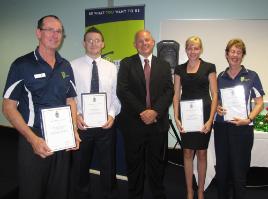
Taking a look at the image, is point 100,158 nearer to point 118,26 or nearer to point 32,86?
point 32,86

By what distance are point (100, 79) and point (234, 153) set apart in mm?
1452

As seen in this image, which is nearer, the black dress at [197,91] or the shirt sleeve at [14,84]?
the shirt sleeve at [14,84]

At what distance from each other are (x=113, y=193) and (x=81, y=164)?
0.45 metres

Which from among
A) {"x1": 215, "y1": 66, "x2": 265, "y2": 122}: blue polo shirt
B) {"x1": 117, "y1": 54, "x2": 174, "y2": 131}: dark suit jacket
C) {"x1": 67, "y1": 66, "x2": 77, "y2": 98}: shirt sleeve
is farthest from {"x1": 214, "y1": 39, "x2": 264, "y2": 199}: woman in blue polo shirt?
{"x1": 67, "y1": 66, "x2": 77, "y2": 98}: shirt sleeve

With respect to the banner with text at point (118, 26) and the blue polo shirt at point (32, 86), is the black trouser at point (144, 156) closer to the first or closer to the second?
the blue polo shirt at point (32, 86)

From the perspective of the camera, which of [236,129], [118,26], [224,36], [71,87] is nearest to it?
[71,87]

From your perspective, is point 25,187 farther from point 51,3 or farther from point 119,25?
point 51,3

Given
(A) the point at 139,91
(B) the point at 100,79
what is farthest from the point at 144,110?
(B) the point at 100,79

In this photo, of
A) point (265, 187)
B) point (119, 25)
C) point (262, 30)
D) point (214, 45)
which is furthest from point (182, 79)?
point (262, 30)

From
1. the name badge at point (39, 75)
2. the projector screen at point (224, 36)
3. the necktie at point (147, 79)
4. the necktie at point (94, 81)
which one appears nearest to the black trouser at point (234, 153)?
the necktie at point (147, 79)

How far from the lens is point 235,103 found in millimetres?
2355

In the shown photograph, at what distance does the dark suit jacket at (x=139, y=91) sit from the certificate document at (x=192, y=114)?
0.17m

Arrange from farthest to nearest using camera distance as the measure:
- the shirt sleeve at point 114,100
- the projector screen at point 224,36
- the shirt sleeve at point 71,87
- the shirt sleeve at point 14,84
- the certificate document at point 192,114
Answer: the projector screen at point 224,36 < the shirt sleeve at point 114,100 < the certificate document at point 192,114 < the shirt sleeve at point 71,87 < the shirt sleeve at point 14,84

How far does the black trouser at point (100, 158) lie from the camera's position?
252 cm
